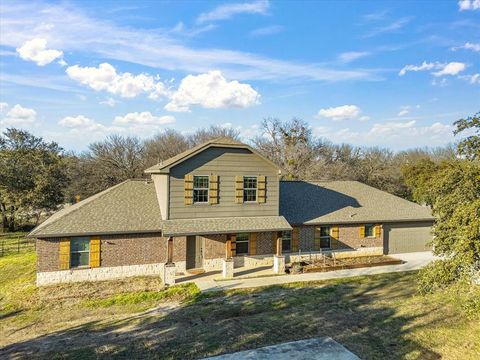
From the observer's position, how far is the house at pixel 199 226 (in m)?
16.8

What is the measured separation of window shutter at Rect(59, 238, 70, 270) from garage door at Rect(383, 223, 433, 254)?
1861 centimetres

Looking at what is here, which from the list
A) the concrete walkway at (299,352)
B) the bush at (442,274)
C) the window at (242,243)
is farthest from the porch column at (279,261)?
the bush at (442,274)

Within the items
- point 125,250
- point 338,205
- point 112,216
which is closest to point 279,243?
point 338,205

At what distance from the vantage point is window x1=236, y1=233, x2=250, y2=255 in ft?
64.4

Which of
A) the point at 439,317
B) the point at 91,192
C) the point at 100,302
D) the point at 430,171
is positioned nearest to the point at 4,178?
the point at 91,192

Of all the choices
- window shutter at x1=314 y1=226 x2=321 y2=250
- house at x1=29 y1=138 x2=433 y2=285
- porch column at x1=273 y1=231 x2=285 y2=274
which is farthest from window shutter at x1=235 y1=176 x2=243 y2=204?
window shutter at x1=314 y1=226 x2=321 y2=250

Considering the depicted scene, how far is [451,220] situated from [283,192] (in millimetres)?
14975

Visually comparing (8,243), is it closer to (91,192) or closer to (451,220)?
(91,192)

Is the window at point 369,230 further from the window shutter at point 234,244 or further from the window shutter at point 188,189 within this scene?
the window shutter at point 188,189

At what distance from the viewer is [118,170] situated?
46.8 metres

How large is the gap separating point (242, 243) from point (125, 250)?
20.5 feet

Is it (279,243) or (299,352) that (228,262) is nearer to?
(279,243)

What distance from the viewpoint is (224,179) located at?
1864 centimetres

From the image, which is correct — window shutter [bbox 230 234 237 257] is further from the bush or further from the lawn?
the bush
